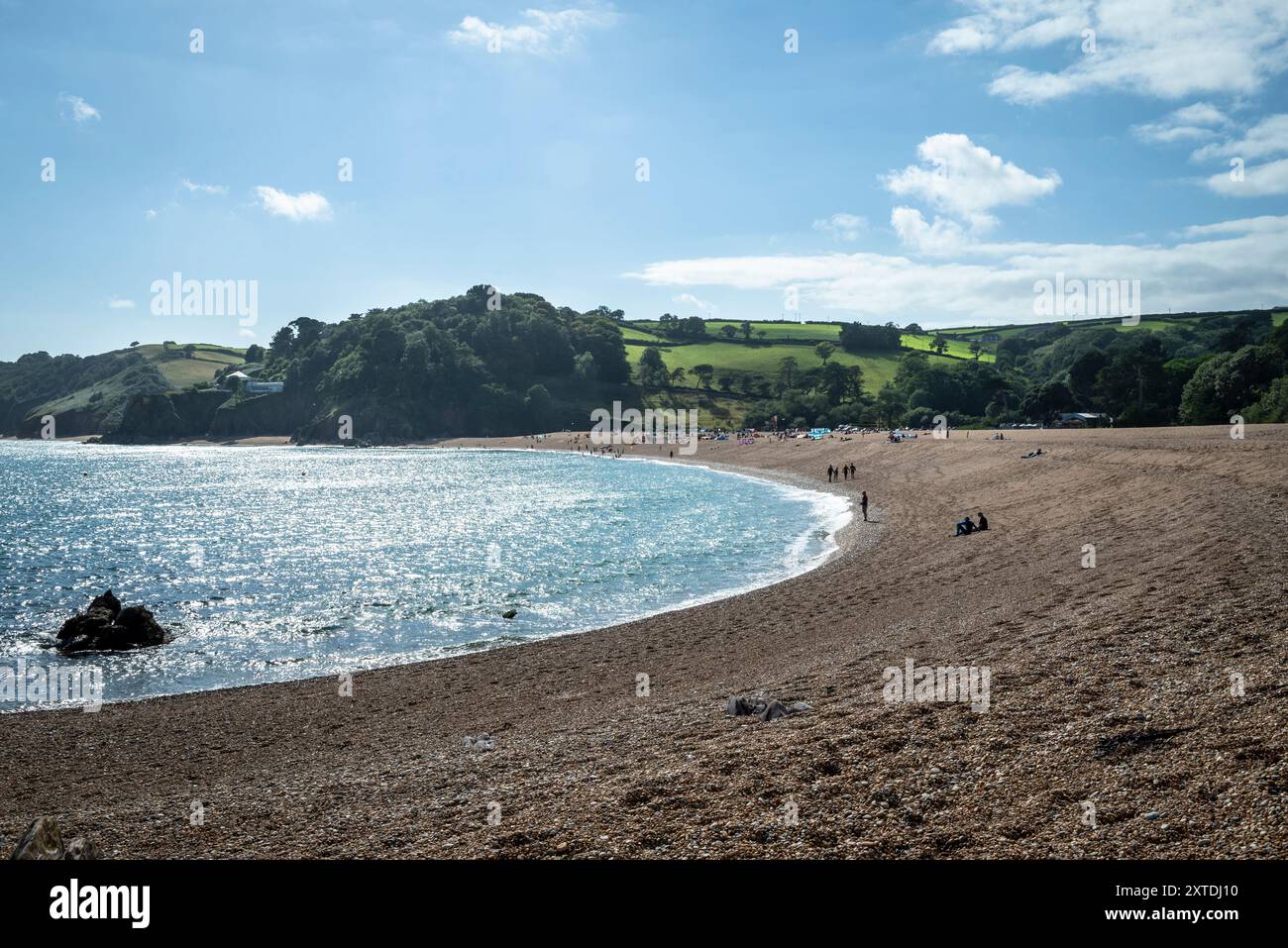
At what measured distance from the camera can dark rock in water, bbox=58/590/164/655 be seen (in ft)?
78.1

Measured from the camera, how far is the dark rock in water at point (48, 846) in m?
7.99

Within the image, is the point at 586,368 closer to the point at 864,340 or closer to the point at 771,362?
the point at 771,362

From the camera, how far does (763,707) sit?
12.9 meters

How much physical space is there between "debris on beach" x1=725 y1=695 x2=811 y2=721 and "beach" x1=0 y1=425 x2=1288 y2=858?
246mm

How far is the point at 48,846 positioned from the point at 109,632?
1873 centimetres

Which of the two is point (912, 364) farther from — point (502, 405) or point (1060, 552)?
point (1060, 552)

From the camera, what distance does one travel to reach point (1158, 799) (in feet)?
25.5

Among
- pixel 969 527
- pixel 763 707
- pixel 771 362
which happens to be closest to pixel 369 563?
pixel 969 527

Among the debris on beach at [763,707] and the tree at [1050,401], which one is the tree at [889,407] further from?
the debris on beach at [763,707]

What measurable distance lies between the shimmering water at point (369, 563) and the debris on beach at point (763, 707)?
11.8m

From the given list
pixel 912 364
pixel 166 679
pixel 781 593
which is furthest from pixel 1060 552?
pixel 912 364

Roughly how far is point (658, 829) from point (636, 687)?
8.57 metres

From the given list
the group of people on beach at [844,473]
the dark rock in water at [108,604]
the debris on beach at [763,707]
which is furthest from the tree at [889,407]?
the debris on beach at [763,707]

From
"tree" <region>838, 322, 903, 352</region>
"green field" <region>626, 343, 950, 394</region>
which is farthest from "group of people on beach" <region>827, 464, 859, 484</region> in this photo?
"tree" <region>838, 322, 903, 352</region>
